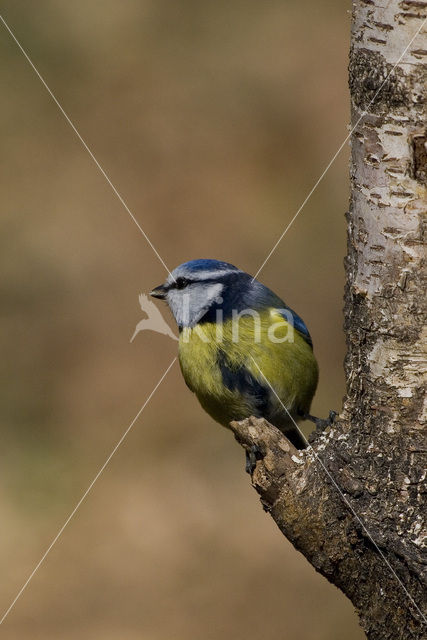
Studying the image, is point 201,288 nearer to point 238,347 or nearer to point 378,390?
point 238,347

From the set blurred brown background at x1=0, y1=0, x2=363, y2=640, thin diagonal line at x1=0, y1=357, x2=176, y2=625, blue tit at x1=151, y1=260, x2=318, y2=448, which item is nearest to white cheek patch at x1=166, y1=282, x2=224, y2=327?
blue tit at x1=151, y1=260, x2=318, y2=448

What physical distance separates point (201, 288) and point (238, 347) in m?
0.42

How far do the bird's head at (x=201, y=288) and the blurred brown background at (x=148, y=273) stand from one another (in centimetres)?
246

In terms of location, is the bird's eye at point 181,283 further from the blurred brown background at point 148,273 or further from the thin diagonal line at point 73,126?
the thin diagonal line at point 73,126

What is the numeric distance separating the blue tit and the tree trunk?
2.12 feet

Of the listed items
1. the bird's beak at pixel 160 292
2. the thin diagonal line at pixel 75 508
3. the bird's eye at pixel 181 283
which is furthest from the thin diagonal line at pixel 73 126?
the bird's eye at pixel 181 283

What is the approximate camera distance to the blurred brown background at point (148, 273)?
5.26 m

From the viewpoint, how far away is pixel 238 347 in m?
3.30

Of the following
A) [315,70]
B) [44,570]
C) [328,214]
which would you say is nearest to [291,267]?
[328,214]

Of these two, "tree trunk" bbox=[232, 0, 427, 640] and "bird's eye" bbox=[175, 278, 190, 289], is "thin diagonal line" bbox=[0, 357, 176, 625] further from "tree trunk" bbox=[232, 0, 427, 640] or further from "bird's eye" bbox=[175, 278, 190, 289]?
"tree trunk" bbox=[232, 0, 427, 640]

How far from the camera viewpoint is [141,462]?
19.7ft

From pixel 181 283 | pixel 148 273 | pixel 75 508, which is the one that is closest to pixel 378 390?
pixel 181 283

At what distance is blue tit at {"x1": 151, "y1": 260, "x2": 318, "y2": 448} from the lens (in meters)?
3.29

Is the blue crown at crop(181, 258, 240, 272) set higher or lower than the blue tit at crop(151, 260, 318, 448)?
higher
